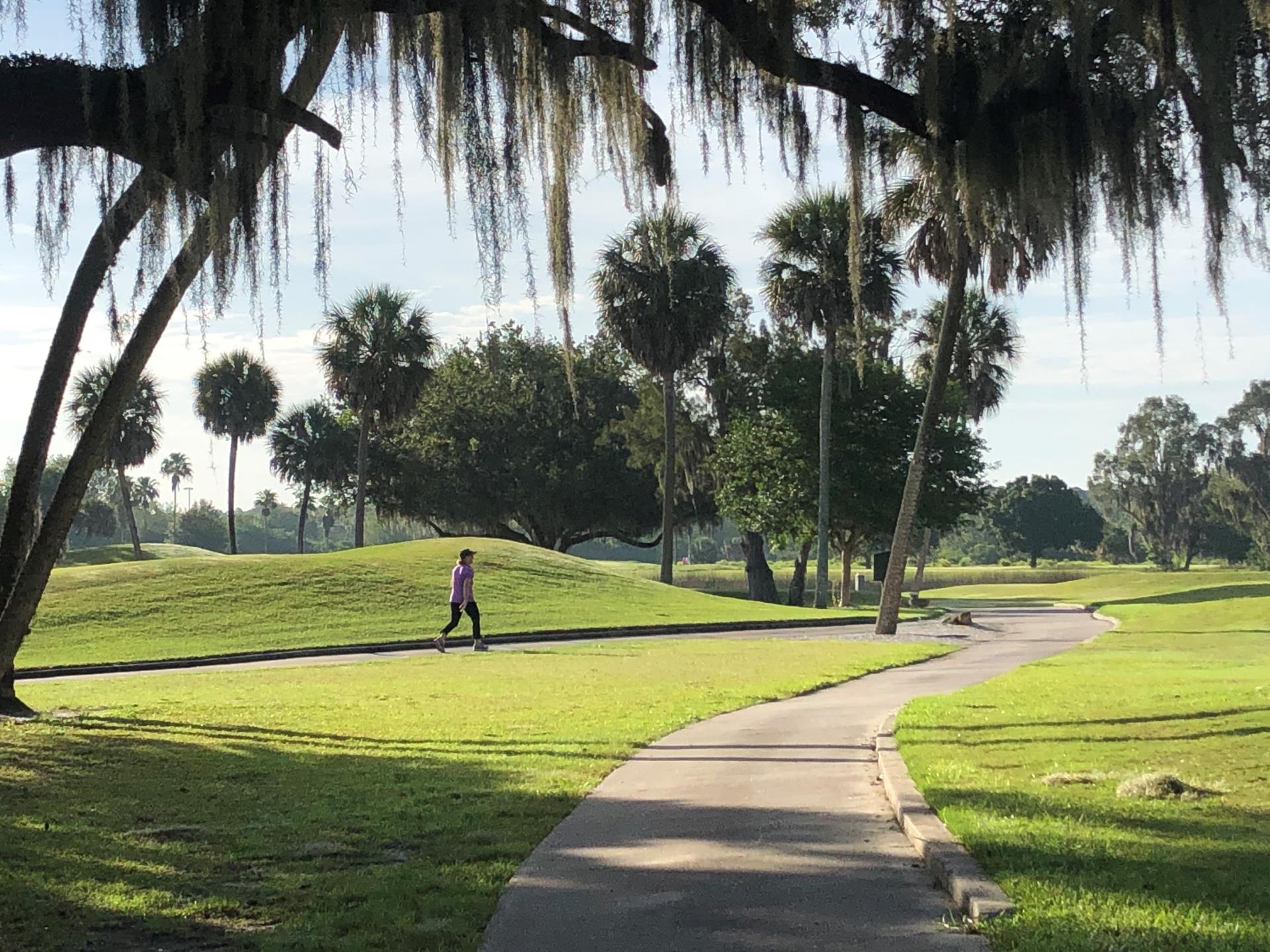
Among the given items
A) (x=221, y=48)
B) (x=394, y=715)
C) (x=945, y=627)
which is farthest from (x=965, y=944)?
(x=945, y=627)

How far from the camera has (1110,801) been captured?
24.9 ft

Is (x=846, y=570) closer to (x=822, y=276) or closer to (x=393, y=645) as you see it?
(x=822, y=276)

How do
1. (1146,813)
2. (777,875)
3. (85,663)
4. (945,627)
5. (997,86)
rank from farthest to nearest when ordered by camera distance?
1. (945,627)
2. (85,663)
3. (997,86)
4. (1146,813)
5. (777,875)

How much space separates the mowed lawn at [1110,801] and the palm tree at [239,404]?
5568 cm

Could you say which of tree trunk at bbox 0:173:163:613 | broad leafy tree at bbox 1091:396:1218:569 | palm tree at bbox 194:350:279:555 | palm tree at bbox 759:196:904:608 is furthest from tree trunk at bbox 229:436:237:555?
broad leafy tree at bbox 1091:396:1218:569

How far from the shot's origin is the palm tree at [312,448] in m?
71.6

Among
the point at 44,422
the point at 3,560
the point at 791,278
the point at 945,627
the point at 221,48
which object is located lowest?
the point at 945,627

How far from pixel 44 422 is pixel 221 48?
5.23 m

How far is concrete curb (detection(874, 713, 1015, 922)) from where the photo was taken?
208 inches

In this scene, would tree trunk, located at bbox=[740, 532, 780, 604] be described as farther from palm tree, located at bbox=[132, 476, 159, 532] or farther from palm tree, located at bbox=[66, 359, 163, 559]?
palm tree, located at bbox=[132, 476, 159, 532]

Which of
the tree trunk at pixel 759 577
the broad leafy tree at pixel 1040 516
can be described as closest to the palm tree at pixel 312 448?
the tree trunk at pixel 759 577

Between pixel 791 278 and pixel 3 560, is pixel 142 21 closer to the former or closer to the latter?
pixel 3 560

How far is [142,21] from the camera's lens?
7.93 metres

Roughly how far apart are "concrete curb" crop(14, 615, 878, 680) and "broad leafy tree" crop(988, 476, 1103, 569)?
92071 millimetres
